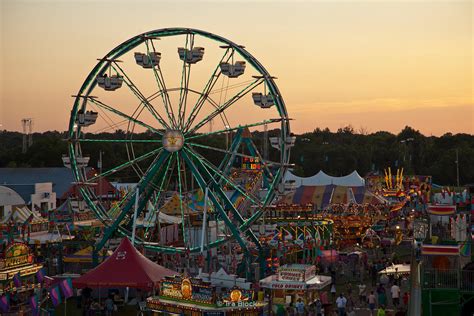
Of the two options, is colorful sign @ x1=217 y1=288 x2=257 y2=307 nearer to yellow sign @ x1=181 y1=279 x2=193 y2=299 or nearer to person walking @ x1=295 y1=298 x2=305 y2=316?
yellow sign @ x1=181 y1=279 x2=193 y2=299

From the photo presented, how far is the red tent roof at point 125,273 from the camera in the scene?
2092cm

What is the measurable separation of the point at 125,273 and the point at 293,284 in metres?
4.38

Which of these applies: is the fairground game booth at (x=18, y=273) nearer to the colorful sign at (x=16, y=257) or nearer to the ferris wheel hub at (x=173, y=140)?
the colorful sign at (x=16, y=257)

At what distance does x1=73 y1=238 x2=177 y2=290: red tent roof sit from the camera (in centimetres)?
2092

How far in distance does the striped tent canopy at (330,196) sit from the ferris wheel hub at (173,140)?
17.1 metres

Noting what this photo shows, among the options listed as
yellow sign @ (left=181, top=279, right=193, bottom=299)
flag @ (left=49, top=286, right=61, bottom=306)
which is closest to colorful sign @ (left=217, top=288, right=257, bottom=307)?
yellow sign @ (left=181, top=279, right=193, bottom=299)

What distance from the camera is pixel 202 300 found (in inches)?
720

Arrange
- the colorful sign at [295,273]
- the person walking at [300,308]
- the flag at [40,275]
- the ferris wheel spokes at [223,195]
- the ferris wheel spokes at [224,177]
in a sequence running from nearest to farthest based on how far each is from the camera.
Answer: the person walking at [300,308] → the colorful sign at [295,273] → the flag at [40,275] → the ferris wheel spokes at [224,177] → the ferris wheel spokes at [223,195]

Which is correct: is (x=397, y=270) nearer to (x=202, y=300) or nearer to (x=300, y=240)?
(x=300, y=240)

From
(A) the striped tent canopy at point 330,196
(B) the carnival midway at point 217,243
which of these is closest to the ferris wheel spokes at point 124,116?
(B) the carnival midway at point 217,243

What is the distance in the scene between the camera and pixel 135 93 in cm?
2948

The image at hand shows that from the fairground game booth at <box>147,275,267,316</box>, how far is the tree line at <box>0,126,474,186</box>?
185 feet

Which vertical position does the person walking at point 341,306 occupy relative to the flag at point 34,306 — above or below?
below

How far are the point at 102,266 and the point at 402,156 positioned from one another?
286 feet
